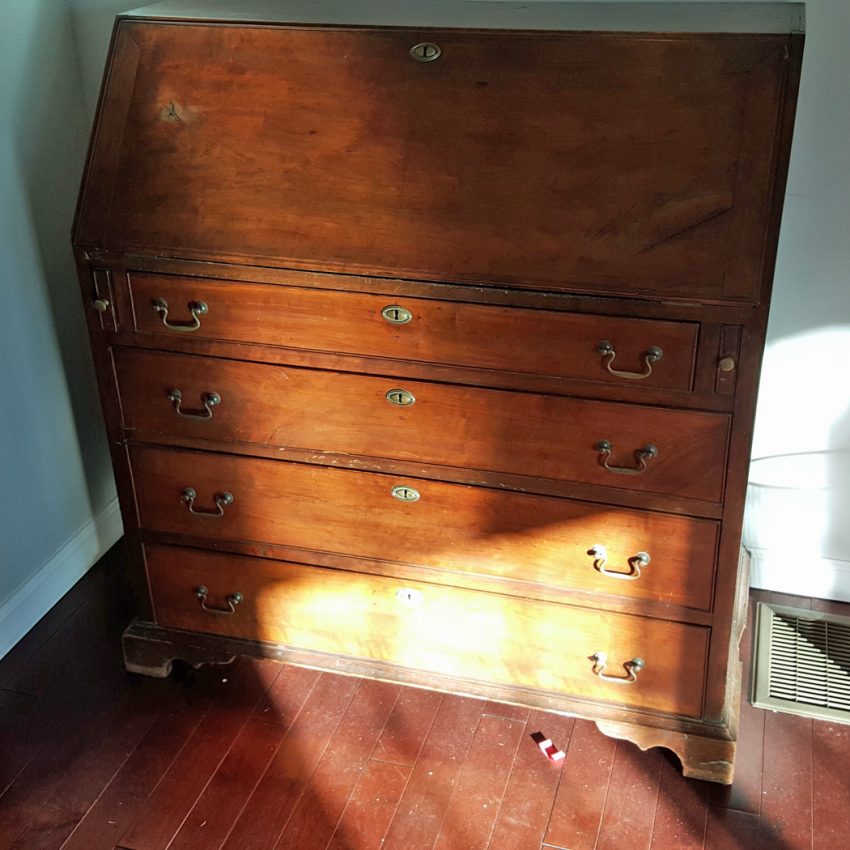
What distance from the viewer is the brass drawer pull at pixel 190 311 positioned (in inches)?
74.9

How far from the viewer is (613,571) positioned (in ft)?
6.35

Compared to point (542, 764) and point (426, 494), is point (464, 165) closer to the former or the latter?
point (426, 494)

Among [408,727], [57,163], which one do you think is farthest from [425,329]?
[57,163]

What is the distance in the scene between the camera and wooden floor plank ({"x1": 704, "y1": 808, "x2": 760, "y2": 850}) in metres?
1.92

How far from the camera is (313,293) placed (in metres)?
1.83

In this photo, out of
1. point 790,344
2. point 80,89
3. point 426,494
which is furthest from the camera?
point 80,89

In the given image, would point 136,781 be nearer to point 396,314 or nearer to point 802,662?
point 396,314

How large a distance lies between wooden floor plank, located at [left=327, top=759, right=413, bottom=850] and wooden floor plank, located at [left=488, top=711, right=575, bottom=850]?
20cm

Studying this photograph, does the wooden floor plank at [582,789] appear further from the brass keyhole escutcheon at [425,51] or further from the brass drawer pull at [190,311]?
the brass keyhole escutcheon at [425,51]

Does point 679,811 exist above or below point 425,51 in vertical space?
below

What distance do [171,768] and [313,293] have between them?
102 centimetres

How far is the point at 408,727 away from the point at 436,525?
491 millimetres

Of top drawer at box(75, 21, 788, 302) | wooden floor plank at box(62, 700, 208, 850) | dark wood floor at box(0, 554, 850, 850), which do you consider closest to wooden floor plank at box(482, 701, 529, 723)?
dark wood floor at box(0, 554, 850, 850)

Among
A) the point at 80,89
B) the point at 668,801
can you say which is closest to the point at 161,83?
the point at 80,89
